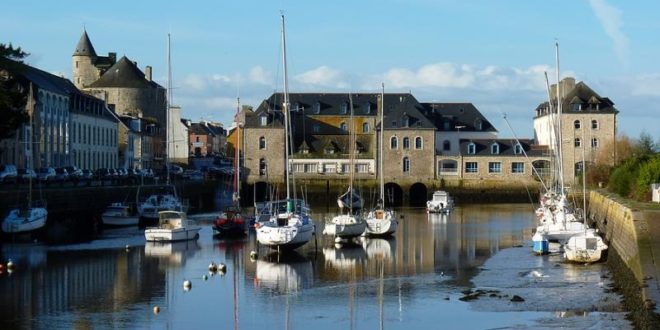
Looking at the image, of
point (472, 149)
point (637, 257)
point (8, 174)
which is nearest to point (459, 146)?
A: point (472, 149)

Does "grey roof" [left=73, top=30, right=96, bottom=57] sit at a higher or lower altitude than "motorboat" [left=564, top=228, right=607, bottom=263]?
higher

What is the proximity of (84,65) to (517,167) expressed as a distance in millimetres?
56981

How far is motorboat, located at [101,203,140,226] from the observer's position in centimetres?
5994

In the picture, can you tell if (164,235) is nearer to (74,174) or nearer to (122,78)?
(74,174)

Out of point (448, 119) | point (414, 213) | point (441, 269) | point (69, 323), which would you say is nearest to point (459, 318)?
point (69, 323)

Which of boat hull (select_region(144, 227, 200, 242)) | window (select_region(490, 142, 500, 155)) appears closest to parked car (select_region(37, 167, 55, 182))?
boat hull (select_region(144, 227, 200, 242))

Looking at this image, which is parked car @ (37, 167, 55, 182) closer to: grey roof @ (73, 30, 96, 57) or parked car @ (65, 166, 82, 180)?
parked car @ (65, 166, 82, 180)

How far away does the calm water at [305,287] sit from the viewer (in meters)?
27.1

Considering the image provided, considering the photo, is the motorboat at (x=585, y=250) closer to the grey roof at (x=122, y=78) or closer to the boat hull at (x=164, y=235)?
the boat hull at (x=164, y=235)

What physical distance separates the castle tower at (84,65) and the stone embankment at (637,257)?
3839 inches

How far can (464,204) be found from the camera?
95562 mm

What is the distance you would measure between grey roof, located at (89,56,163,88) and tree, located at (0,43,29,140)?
211 feet

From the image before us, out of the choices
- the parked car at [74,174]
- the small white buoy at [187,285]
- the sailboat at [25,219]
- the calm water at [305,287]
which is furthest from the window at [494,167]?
the small white buoy at [187,285]

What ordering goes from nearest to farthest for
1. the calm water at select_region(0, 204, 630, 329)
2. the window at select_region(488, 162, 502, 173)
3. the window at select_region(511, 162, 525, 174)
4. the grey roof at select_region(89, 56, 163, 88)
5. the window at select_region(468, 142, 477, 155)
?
the calm water at select_region(0, 204, 630, 329)
the window at select_region(511, 162, 525, 174)
the window at select_region(488, 162, 502, 173)
the window at select_region(468, 142, 477, 155)
the grey roof at select_region(89, 56, 163, 88)
